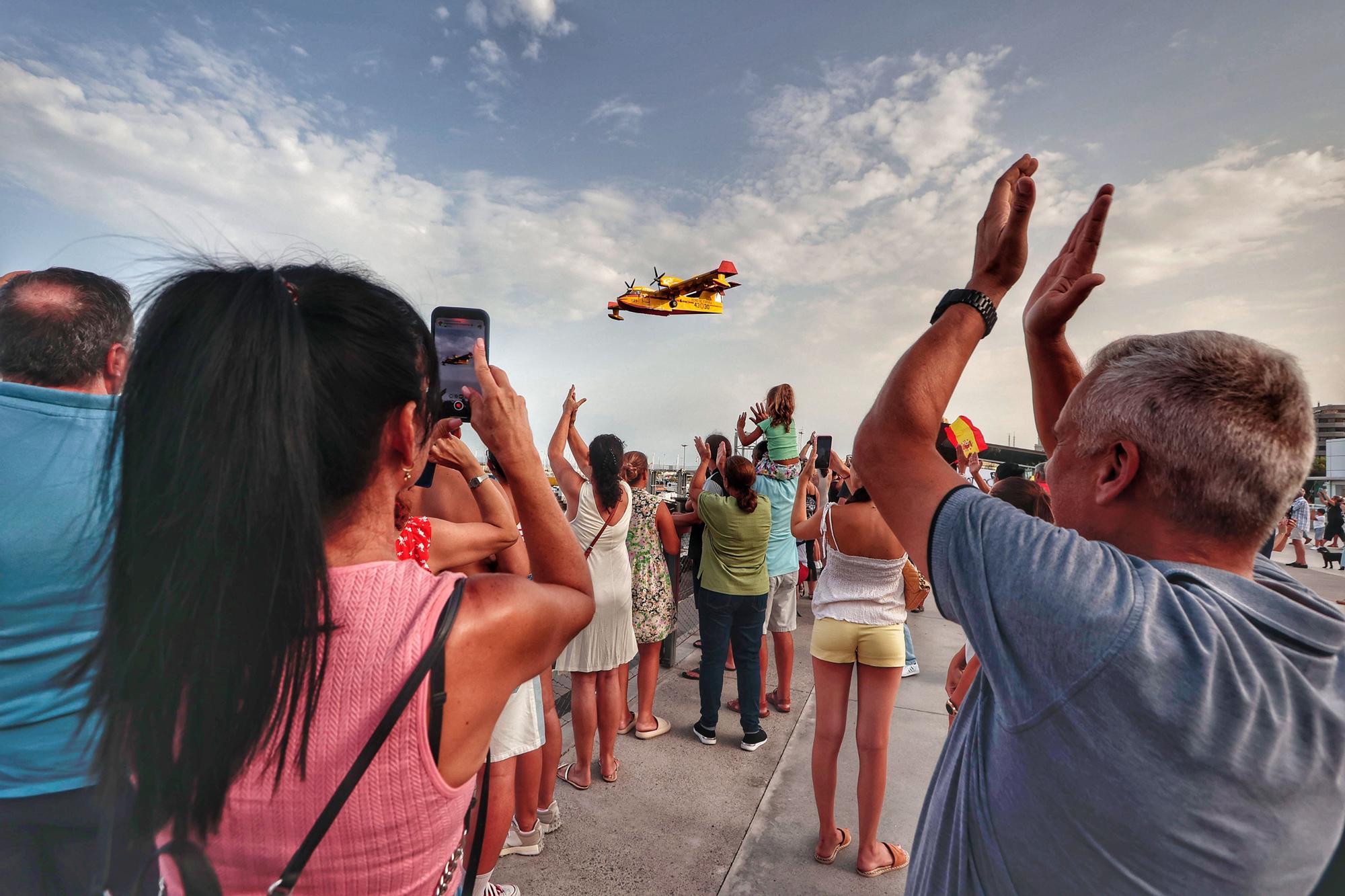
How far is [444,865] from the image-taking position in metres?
1.13

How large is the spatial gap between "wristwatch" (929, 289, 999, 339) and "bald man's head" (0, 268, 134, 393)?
7.11 feet

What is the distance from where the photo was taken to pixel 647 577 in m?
4.61

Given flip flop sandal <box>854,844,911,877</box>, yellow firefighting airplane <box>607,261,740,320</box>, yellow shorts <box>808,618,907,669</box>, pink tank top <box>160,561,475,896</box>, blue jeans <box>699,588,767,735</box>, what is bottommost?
flip flop sandal <box>854,844,911,877</box>

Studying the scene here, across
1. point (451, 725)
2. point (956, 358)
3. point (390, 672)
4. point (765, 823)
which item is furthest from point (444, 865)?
point (765, 823)

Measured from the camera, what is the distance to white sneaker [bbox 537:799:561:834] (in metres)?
3.53

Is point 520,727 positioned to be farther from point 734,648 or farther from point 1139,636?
point 1139,636

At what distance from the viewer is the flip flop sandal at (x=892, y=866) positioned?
3265 mm

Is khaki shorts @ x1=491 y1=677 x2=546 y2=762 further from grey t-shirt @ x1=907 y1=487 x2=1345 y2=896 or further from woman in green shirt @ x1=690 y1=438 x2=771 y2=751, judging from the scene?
grey t-shirt @ x1=907 y1=487 x2=1345 y2=896

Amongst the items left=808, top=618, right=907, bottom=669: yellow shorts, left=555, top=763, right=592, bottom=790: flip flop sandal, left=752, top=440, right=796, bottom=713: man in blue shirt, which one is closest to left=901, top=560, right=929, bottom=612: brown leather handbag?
left=808, top=618, right=907, bottom=669: yellow shorts

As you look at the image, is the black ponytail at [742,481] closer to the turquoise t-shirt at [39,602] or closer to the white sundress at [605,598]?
the white sundress at [605,598]

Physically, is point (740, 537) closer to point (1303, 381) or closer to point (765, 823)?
point (765, 823)

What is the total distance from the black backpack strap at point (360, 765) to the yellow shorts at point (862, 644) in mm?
2809

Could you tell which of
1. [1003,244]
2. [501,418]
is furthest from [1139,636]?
[501,418]

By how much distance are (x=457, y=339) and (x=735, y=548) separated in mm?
3133
